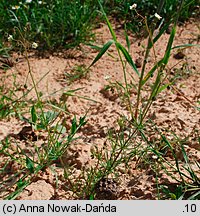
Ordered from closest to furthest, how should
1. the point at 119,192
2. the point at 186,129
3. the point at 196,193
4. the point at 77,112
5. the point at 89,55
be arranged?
the point at 196,193 → the point at 119,192 → the point at 186,129 → the point at 77,112 → the point at 89,55

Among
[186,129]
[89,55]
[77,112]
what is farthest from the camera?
[89,55]

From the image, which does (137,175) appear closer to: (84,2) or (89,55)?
(89,55)

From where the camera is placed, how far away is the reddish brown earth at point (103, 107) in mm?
2504

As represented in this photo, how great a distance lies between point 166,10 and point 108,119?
1407 mm

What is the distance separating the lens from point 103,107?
3.16 meters

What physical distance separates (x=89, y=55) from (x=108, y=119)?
0.89m

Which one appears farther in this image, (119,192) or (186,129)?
(186,129)

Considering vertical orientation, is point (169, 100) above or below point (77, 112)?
above

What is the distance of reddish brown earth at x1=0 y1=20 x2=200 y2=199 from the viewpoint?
2504 mm

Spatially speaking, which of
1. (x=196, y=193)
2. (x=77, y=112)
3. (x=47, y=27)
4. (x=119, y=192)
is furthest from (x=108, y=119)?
(x=47, y=27)

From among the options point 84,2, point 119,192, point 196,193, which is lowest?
point 119,192

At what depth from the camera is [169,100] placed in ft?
10.4

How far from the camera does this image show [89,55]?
372 cm

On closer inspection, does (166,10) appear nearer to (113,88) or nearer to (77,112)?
(113,88)
